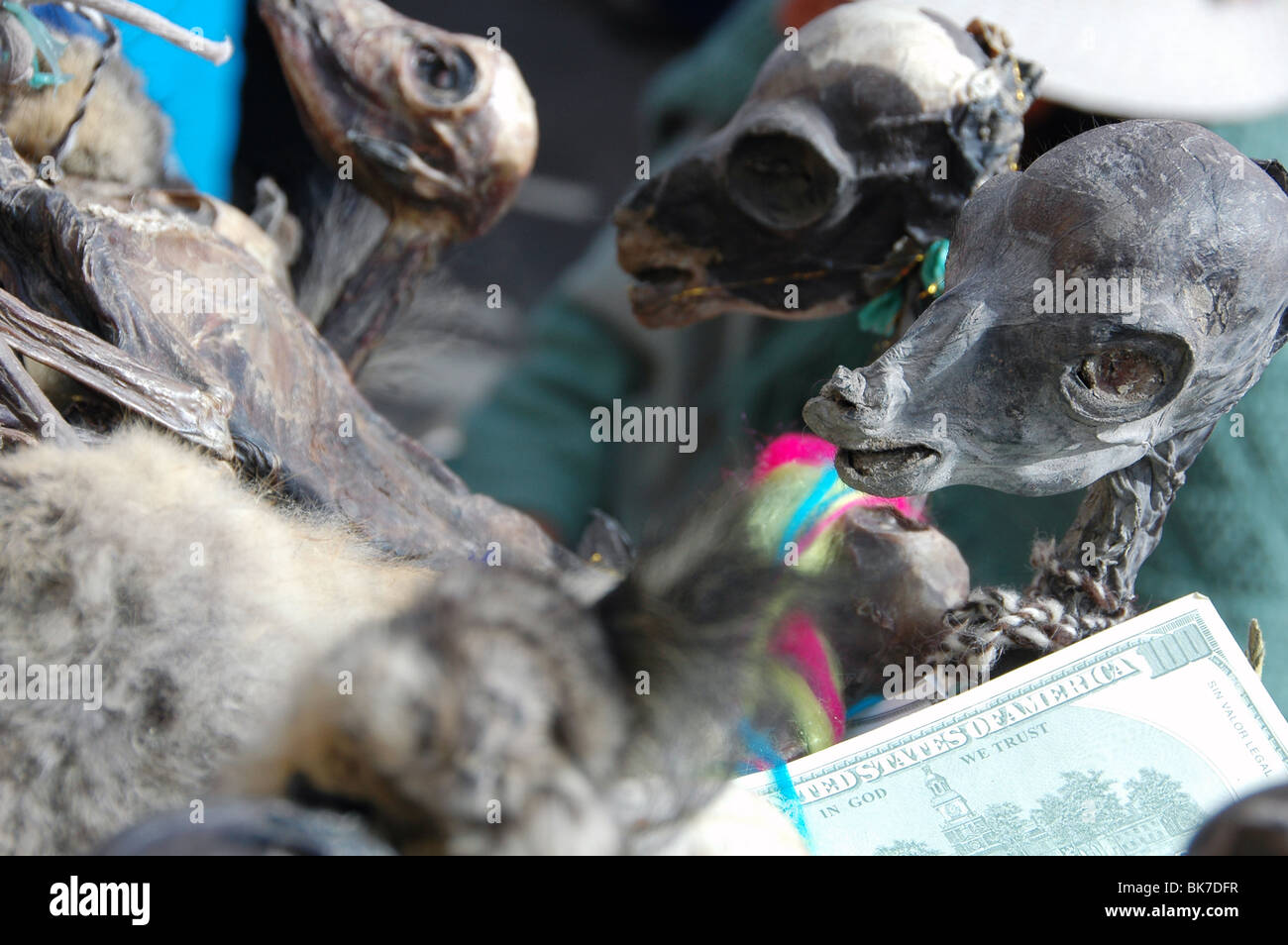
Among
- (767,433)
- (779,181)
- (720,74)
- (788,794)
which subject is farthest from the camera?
(720,74)

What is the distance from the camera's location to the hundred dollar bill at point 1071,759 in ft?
1.89

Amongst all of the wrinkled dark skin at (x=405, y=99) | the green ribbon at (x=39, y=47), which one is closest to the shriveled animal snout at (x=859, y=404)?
the wrinkled dark skin at (x=405, y=99)

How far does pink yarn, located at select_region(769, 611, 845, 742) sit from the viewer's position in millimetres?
395

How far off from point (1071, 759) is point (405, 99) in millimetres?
A: 606

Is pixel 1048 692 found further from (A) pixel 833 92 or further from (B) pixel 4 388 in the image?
(B) pixel 4 388

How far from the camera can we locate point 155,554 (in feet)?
1.61

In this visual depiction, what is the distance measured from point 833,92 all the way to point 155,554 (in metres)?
0.50

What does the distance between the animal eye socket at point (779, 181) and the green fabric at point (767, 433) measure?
16 centimetres

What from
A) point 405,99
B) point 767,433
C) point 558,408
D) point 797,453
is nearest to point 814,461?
point 797,453

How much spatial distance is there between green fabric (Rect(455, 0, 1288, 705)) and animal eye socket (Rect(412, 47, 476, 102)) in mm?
319

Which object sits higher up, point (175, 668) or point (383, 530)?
point (383, 530)

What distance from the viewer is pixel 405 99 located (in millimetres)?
810

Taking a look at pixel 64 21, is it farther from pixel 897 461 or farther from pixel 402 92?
pixel 897 461
